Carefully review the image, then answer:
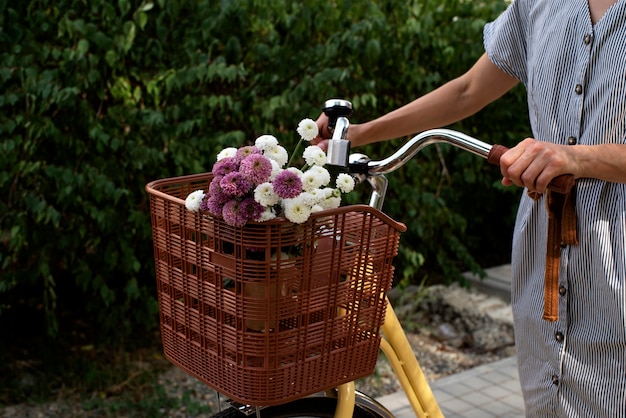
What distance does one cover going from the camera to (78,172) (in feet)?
12.1

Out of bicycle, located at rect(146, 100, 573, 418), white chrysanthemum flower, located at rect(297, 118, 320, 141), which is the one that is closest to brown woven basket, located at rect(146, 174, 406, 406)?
bicycle, located at rect(146, 100, 573, 418)

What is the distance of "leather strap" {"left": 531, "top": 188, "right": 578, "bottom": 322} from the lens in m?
1.81

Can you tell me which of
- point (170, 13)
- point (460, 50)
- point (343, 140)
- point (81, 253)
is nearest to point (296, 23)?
point (170, 13)

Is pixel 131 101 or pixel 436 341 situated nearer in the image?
pixel 131 101

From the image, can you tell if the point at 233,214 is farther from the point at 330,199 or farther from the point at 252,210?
the point at 330,199

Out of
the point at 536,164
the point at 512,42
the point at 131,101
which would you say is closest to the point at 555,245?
the point at 536,164

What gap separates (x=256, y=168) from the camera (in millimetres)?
1616

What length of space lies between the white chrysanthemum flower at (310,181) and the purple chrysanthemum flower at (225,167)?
14cm

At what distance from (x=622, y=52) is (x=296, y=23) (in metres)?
2.39

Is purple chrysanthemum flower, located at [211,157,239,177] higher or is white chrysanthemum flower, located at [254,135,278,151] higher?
white chrysanthemum flower, located at [254,135,278,151]

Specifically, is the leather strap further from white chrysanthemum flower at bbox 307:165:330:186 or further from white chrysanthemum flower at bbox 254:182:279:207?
white chrysanthemum flower at bbox 254:182:279:207

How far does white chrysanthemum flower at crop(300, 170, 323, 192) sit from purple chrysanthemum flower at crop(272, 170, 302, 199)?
0.11ft

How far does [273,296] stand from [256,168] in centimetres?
25

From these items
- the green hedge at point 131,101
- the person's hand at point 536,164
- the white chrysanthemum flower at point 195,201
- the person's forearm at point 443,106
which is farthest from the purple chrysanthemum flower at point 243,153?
the green hedge at point 131,101
